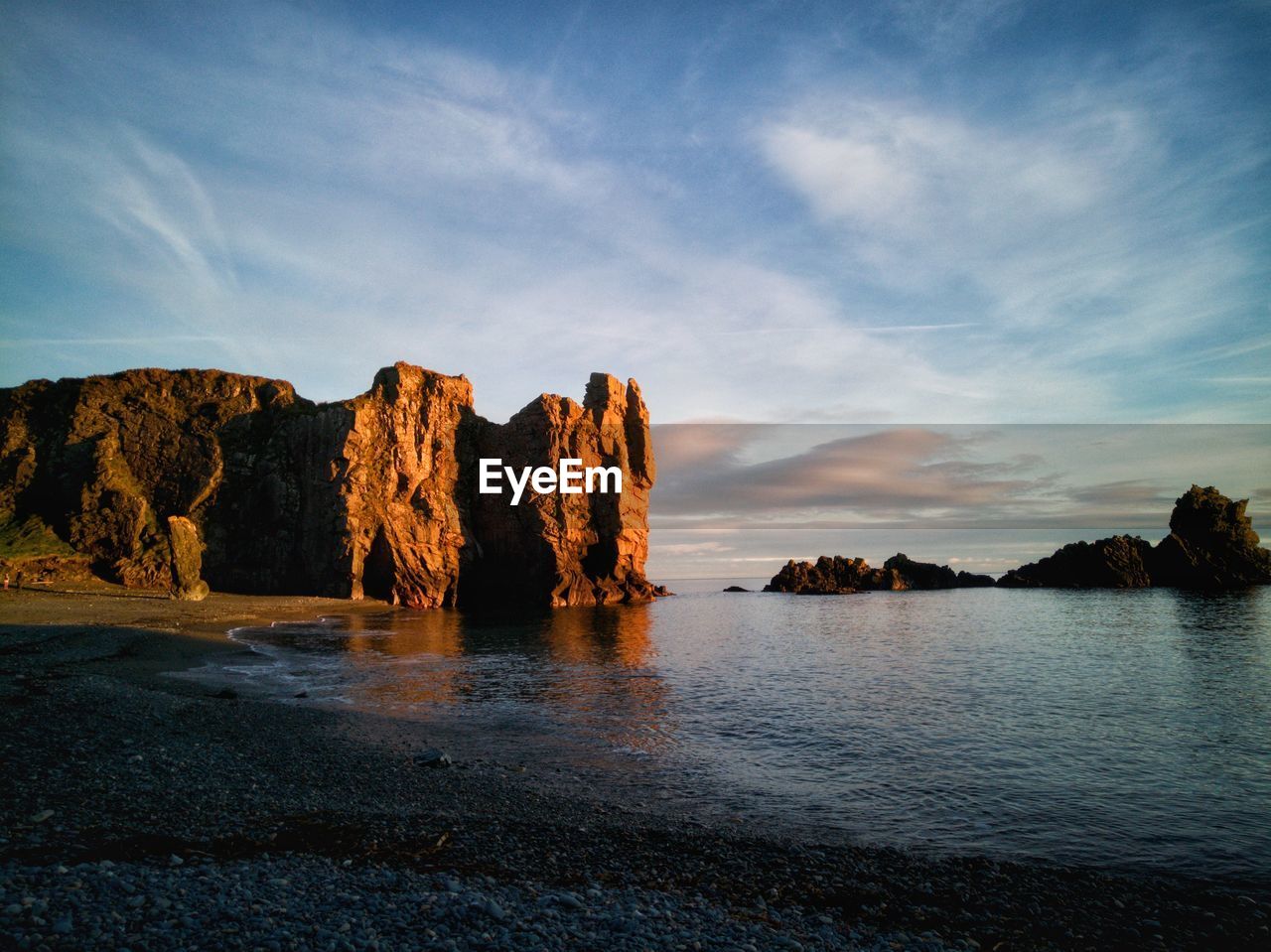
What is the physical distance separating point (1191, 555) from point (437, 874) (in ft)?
469

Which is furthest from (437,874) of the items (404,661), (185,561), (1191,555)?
(1191,555)

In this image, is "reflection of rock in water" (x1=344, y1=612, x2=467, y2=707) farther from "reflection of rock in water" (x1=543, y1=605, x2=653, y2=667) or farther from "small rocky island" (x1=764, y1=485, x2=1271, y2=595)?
"small rocky island" (x1=764, y1=485, x2=1271, y2=595)

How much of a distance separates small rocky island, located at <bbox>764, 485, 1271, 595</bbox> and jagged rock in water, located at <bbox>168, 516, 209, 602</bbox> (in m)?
112

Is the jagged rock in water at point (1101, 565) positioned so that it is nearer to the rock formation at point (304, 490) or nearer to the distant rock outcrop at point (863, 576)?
the distant rock outcrop at point (863, 576)

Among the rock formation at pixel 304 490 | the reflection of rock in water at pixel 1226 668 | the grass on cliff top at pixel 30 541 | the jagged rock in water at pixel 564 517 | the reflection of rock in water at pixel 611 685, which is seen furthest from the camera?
the jagged rock in water at pixel 564 517

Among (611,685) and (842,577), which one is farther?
(842,577)

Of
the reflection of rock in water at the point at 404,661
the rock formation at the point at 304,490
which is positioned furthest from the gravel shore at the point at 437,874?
the rock formation at the point at 304,490

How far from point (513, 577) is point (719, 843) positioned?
275ft

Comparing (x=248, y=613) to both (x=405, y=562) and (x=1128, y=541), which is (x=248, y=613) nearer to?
(x=405, y=562)

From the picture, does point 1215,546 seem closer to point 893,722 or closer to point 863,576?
point 863,576

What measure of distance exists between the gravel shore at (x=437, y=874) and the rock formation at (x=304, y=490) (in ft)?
197

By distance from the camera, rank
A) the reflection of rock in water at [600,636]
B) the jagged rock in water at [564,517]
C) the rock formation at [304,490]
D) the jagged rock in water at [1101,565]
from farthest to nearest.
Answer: the jagged rock in water at [1101,565]
the jagged rock in water at [564,517]
the rock formation at [304,490]
the reflection of rock in water at [600,636]

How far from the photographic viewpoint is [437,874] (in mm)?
9617

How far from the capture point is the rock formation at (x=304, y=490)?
73.7m
